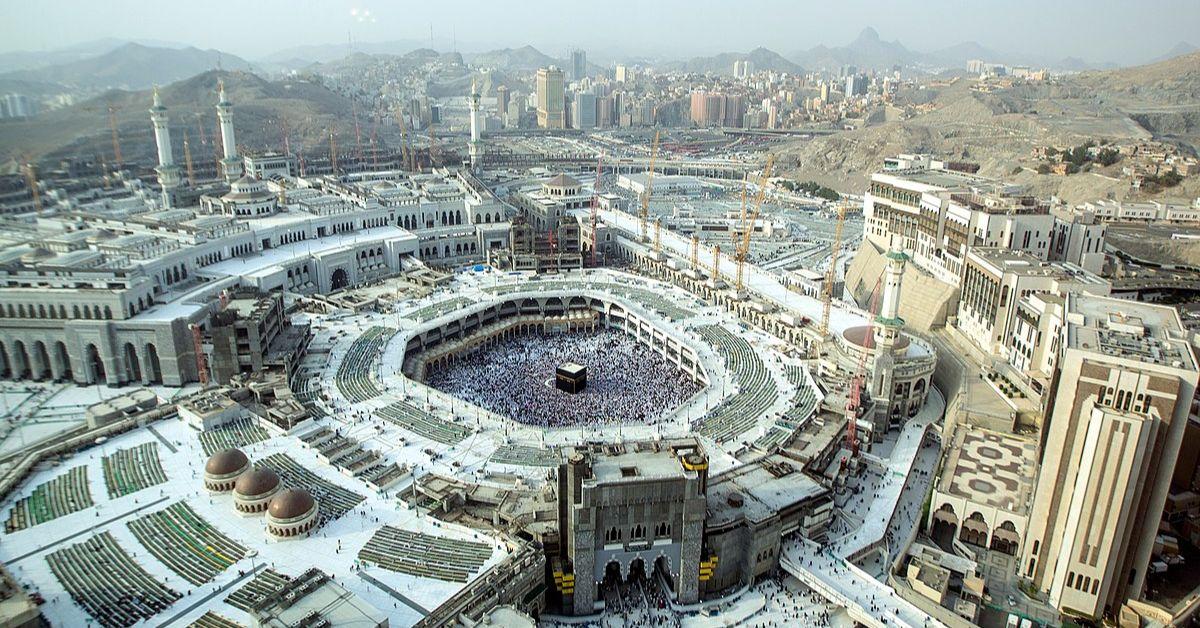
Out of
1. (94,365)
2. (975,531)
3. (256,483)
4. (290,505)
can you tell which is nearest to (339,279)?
(94,365)

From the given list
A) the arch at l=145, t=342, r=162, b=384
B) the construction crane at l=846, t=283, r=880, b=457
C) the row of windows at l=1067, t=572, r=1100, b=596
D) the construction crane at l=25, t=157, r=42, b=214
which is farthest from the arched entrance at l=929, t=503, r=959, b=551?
the construction crane at l=25, t=157, r=42, b=214

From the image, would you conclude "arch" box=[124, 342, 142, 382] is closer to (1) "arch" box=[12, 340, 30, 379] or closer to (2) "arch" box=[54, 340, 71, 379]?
(2) "arch" box=[54, 340, 71, 379]

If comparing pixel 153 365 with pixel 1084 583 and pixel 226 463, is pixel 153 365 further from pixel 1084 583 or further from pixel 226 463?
pixel 1084 583

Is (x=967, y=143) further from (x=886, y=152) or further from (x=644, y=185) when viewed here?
(x=644, y=185)

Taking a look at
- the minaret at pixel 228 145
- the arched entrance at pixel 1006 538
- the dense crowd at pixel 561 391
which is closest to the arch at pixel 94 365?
the dense crowd at pixel 561 391

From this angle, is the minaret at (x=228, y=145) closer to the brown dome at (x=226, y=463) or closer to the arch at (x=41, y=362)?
the arch at (x=41, y=362)
